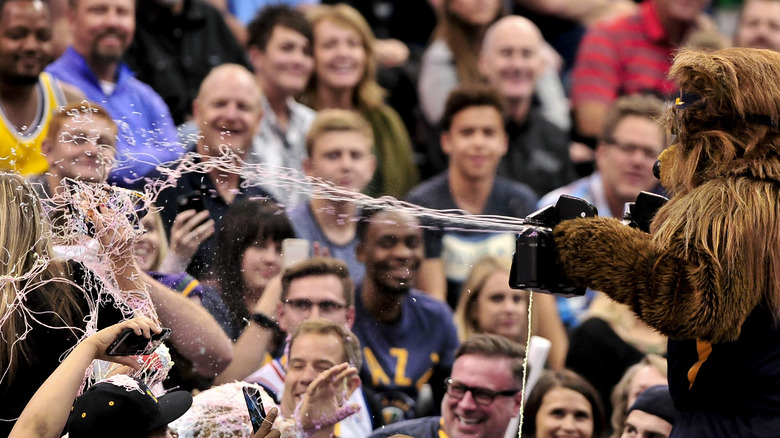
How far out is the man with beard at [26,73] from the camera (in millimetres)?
5031

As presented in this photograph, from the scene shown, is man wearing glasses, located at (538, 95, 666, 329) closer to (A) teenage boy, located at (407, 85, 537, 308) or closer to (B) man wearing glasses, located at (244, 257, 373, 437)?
(A) teenage boy, located at (407, 85, 537, 308)

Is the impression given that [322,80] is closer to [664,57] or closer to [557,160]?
[557,160]

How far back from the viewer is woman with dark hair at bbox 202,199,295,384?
4.03 metres

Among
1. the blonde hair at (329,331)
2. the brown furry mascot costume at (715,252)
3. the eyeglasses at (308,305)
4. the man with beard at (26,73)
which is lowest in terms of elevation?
the blonde hair at (329,331)

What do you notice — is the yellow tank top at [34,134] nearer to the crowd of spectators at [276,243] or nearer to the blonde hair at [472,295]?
the crowd of spectators at [276,243]

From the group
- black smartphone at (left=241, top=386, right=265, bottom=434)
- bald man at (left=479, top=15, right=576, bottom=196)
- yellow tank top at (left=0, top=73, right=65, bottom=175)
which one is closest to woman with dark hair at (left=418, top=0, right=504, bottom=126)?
bald man at (left=479, top=15, right=576, bottom=196)

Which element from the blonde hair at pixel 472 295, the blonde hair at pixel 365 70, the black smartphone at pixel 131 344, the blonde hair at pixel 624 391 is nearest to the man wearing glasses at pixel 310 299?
the blonde hair at pixel 472 295

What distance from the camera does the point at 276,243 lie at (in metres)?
4.07

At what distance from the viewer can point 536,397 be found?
4.50 meters

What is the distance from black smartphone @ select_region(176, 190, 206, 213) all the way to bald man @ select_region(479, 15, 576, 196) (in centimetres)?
276

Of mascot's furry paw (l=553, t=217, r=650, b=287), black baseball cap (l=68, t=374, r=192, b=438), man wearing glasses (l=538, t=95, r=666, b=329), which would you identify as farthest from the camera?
man wearing glasses (l=538, t=95, r=666, b=329)

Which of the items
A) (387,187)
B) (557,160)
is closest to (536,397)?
(387,187)

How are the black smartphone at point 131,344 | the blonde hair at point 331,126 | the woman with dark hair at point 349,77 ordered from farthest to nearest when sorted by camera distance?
1. the woman with dark hair at point 349,77
2. the blonde hair at point 331,126
3. the black smartphone at point 131,344

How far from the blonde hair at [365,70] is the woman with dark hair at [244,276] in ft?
7.40
